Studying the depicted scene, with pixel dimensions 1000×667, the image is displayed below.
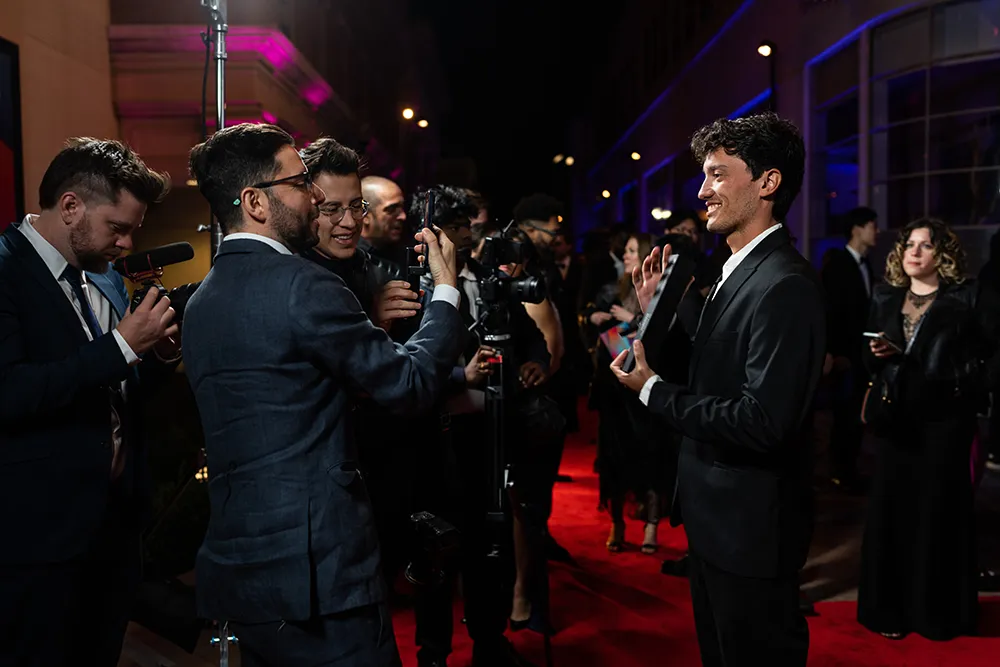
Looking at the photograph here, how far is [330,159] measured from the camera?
2775 mm

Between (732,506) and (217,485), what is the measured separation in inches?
55.1

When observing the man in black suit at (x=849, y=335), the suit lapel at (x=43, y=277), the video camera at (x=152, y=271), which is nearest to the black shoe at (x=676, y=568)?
the man in black suit at (x=849, y=335)

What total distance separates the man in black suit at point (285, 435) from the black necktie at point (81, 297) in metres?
0.71

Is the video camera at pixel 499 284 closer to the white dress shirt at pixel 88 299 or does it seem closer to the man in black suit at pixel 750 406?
the man in black suit at pixel 750 406

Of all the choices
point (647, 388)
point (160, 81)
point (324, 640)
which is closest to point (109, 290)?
point (324, 640)

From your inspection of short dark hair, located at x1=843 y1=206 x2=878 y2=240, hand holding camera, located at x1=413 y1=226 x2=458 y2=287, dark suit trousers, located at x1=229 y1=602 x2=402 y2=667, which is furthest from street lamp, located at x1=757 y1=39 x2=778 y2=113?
dark suit trousers, located at x1=229 y1=602 x2=402 y2=667

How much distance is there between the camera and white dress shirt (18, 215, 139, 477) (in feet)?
7.95

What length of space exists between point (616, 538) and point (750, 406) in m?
3.65

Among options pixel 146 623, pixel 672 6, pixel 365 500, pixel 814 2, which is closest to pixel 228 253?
pixel 365 500

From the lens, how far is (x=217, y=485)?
2.09 m

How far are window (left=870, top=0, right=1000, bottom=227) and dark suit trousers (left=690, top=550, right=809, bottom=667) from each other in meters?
9.10

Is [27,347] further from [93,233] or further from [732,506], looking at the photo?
[732,506]

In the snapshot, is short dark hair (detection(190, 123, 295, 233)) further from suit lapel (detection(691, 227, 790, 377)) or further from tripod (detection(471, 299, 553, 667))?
tripod (detection(471, 299, 553, 667))

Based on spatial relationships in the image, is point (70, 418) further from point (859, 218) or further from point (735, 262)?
point (859, 218)
